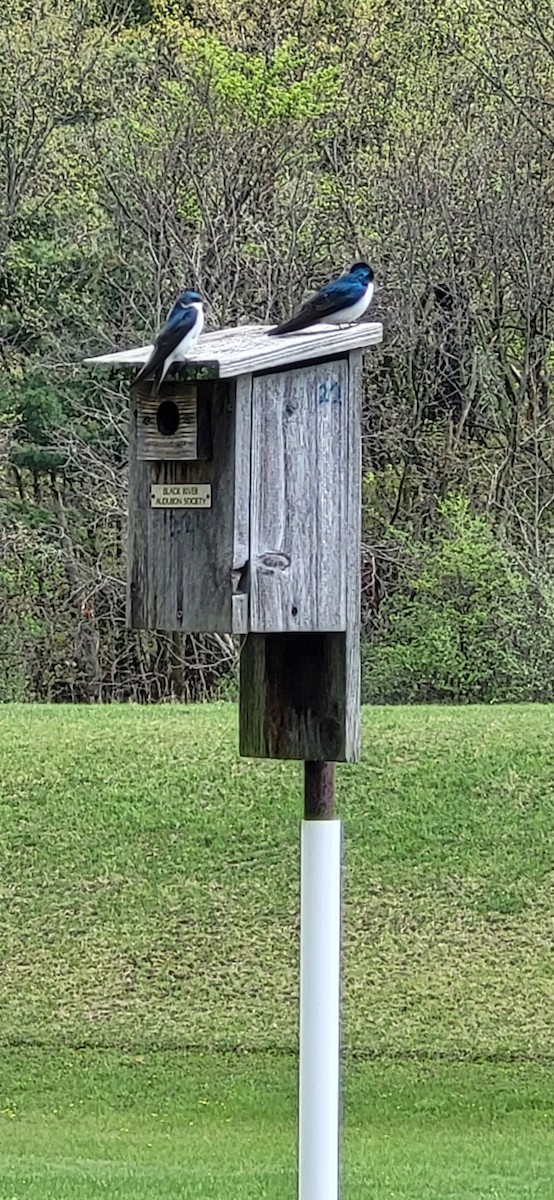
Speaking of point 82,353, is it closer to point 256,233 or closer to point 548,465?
point 256,233

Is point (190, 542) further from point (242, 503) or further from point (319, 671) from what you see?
point (319, 671)

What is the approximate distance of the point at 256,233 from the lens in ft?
43.3

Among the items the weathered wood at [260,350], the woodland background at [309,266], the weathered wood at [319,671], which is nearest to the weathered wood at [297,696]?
the weathered wood at [319,671]

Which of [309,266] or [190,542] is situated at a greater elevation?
[309,266]

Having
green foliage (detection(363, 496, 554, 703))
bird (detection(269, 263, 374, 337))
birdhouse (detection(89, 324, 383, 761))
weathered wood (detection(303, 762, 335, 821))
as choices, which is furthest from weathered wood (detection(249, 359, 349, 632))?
green foliage (detection(363, 496, 554, 703))

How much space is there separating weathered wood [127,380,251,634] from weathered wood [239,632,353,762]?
0.17 m

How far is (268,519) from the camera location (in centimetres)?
349

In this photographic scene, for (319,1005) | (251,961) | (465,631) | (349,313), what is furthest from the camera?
(465,631)

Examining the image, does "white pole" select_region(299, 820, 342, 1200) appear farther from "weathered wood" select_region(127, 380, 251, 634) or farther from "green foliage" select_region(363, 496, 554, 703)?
"green foliage" select_region(363, 496, 554, 703)

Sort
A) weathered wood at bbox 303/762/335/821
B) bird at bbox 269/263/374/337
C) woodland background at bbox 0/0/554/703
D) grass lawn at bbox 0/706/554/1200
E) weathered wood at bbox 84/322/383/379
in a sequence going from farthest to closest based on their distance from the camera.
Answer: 1. woodland background at bbox 0/0/554/703
2. grass lawn at bbox 0/706/554/1200
3. bird at bbox 269/263/374/337
4. weathered wood at bbox 303/762/335/821
5. weathered wood at bbox 84/322/383/379

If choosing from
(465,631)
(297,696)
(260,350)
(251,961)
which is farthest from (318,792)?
(465,631)

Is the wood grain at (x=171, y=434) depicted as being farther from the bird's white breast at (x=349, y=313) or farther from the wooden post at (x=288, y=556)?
the bird's white breast at (x=349, y=313)

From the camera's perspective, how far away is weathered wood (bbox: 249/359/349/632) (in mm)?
3471

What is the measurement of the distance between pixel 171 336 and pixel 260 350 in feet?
0.55
